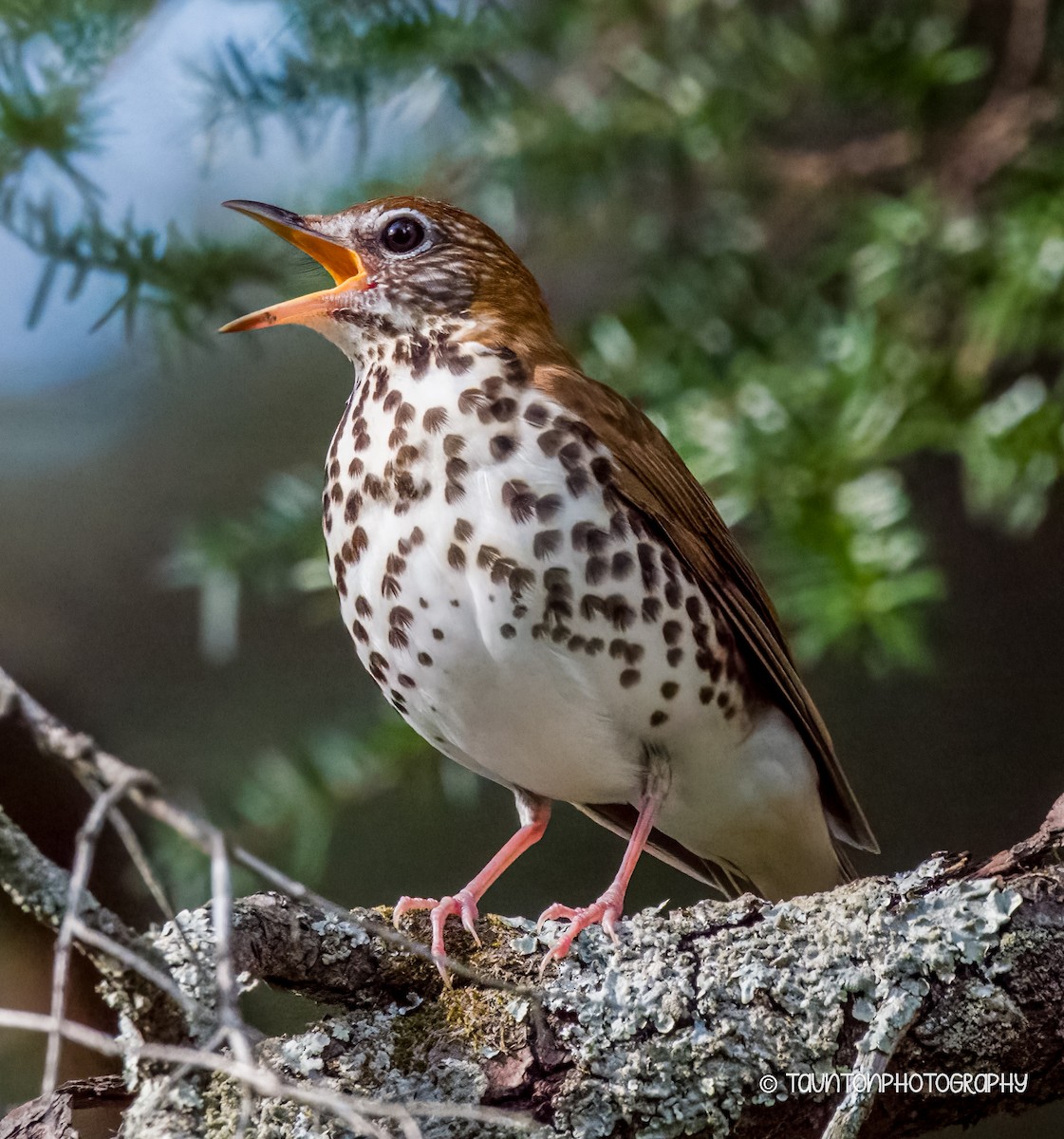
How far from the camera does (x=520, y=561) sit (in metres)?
1.02

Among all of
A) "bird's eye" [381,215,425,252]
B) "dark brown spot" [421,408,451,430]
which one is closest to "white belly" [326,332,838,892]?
"dark brown spot" [421,408,451,430]

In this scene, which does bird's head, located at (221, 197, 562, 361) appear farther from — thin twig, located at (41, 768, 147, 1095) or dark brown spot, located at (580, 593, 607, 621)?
thin twig, located at (41, 768, 147, 1095)

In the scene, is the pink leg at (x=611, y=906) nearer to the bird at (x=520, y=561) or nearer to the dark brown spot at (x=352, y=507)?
the bird at (x=520, y=561)

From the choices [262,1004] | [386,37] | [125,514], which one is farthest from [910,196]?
[125,514]

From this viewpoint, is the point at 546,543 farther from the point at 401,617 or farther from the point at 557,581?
the point at 401,617

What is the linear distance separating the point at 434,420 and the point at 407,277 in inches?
7.5

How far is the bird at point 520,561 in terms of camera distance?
1034 millimetres

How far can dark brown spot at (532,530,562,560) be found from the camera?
40.1 inches

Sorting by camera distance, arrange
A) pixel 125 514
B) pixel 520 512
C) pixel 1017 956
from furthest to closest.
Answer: pixel 125 514 → pixel 520 512 → pixel 1017 956

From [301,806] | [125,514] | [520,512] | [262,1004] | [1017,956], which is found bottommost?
[1017,956]

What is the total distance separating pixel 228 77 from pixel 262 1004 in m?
0.89

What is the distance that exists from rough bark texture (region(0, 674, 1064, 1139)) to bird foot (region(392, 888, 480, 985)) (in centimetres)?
8

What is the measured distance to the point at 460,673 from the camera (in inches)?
41.6

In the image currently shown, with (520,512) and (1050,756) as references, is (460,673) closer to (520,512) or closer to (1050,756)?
(520,512)
